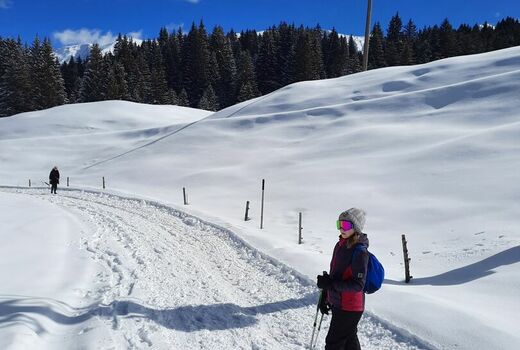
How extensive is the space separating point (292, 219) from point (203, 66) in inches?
2999

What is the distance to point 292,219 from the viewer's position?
16.5 metres

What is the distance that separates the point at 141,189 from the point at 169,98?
187 ft

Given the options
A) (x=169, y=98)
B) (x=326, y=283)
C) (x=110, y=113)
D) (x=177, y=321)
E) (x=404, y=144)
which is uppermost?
(x=169, y=98)

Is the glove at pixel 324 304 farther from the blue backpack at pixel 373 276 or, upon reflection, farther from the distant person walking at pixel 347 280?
the blue backpack at pixel 373 276

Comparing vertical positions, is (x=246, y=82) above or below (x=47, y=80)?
above

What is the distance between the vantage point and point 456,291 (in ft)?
26.5

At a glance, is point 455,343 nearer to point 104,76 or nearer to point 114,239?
point 114,239

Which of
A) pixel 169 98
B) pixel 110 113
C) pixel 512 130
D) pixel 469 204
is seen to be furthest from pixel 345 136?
pixel 169 98

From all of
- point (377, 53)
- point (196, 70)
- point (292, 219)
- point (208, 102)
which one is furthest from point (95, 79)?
point (292, 219)

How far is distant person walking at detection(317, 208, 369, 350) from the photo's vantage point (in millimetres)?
4188

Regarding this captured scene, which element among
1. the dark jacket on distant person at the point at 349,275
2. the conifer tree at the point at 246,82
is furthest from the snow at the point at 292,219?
the conifer tree at the point at 246,82

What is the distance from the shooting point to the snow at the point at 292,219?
635 cm

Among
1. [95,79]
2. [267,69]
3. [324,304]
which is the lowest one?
[324,304]

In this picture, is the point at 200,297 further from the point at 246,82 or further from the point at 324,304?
the point at 246,82
